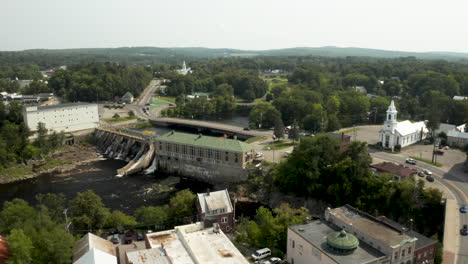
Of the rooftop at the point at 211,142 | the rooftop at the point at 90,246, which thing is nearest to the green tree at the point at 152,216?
the rooftop at the point at 90,246

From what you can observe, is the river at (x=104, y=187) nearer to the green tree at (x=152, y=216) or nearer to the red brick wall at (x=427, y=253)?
the green tree at (x=152, y=216)

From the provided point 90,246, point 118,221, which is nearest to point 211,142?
point 118,221

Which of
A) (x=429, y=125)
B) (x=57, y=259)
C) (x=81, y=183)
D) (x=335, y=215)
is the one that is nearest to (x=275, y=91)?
(x=429, y=125)

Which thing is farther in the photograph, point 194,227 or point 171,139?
point 171,139

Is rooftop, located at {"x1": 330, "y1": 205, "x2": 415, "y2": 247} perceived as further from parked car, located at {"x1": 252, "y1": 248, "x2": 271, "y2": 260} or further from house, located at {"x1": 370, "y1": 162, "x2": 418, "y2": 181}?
house, located at {"x1": 370, "y1": 162, "x2": 418, "y2": 181}

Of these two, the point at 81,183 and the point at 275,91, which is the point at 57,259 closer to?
the point at 81,183

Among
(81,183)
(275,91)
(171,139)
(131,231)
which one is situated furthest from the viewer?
(275,91)

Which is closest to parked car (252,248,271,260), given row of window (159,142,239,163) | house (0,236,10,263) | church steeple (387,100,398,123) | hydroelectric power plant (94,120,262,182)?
house (0,236,10,263)
